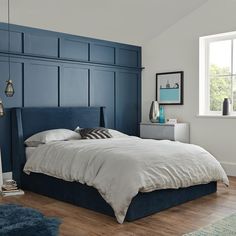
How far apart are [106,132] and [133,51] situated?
201cm

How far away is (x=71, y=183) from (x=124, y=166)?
2.55ft

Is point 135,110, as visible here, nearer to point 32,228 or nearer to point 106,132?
point 106,132

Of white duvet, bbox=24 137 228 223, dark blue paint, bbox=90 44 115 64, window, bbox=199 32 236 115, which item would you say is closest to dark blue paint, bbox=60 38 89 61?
dark blue paint, bbox=90 44 115 64

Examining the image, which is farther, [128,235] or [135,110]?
[135,110]

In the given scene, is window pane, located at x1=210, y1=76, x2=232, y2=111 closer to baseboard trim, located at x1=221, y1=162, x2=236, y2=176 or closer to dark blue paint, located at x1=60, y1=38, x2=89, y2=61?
baseboard trim, located at x1=221, y1=162, x2=236, y2=176

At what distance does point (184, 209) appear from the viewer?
355cm

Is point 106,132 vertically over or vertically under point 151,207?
over

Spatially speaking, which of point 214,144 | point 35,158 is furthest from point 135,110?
point 35,158

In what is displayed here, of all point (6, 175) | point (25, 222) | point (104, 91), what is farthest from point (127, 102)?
point (25, 222)

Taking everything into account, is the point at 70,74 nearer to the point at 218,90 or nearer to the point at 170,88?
the point at 170,88

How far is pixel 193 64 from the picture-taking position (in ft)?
18.5

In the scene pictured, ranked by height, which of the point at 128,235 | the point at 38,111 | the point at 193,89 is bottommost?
the point at 128,235

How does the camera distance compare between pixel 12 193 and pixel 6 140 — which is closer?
pixel 12 193

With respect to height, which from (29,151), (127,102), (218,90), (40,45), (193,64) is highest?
(40,45)
